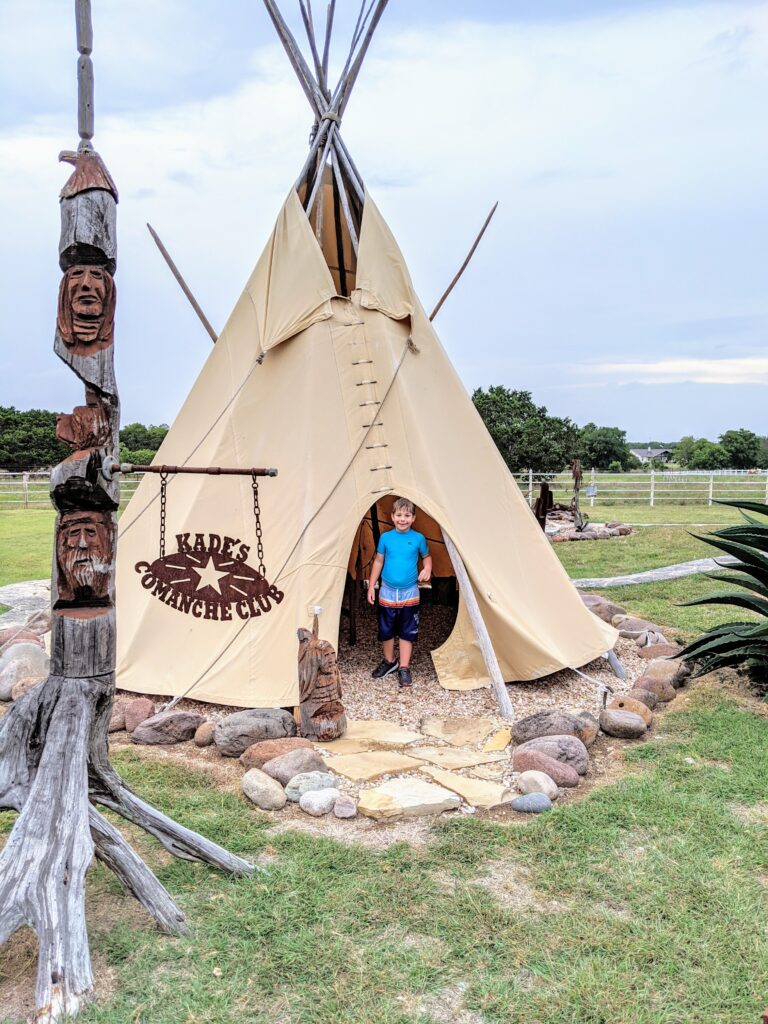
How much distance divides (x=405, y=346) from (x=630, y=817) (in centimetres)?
360

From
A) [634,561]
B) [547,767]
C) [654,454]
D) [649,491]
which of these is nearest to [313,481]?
[547,767]

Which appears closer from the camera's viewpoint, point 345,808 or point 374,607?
point 345,808

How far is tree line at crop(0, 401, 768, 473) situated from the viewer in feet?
68.4

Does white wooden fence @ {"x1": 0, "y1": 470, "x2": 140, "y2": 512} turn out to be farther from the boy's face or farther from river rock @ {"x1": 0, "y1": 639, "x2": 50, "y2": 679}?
the boy's face

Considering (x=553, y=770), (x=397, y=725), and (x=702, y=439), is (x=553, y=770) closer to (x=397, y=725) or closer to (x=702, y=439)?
(x=397, y=725)

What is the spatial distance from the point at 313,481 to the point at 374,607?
10.9 feet

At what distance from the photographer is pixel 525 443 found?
20.7m

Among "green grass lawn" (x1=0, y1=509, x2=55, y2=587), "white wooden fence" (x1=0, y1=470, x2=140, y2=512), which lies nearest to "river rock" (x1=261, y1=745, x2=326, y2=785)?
"green grass lawn" (x1=0, y1=509, x2=55, y2=587)

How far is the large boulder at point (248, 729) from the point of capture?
4828 mm

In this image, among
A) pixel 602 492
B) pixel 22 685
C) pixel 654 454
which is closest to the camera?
pixel 22 685

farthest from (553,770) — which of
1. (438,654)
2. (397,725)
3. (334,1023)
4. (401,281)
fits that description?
(401,281)

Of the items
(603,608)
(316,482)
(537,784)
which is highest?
(316,482)

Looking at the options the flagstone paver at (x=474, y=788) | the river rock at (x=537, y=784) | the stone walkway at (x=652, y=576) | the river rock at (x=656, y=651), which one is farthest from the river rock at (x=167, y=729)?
the stone walkway at (x=652, y=576)

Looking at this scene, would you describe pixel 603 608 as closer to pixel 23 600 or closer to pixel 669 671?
pixel 669 671
